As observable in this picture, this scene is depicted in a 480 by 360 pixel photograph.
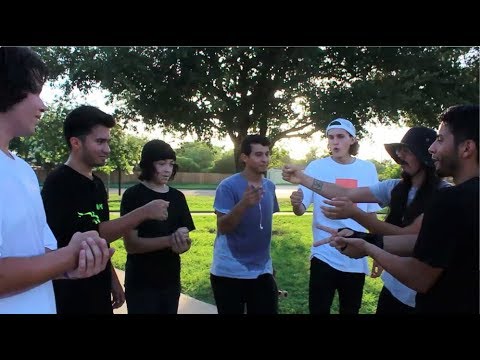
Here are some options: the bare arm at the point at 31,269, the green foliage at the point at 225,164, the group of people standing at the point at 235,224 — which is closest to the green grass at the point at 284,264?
the green foliage at the point at 225,164

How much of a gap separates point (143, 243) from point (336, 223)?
1.52m

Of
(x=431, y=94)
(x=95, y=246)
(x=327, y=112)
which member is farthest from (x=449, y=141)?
(x=431, y=94)

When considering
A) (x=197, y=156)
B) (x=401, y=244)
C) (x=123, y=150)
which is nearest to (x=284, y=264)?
(x=197, y=156)

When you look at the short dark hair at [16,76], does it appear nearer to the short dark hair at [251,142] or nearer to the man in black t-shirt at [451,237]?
the man in black t-shirt at [451,237]

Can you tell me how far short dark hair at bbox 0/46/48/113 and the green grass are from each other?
374 centimetres

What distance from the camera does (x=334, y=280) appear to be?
3.53 m

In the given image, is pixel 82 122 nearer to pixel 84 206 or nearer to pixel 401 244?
pixel 84 206

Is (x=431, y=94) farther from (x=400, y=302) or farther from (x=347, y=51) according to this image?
(x=400, y=302)

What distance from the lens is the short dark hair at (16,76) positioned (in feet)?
5.26

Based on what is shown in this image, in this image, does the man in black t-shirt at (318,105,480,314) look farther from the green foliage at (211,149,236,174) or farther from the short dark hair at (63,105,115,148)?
the green foliage at (211,149,236,174)

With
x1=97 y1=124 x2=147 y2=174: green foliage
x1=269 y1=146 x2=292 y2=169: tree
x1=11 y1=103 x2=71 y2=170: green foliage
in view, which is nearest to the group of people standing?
x1=269 y1=146 x2=292 y2=169: tree

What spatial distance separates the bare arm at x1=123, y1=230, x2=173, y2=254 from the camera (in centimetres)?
306

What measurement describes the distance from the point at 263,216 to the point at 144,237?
906 millimetres

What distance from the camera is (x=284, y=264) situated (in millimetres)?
7793
